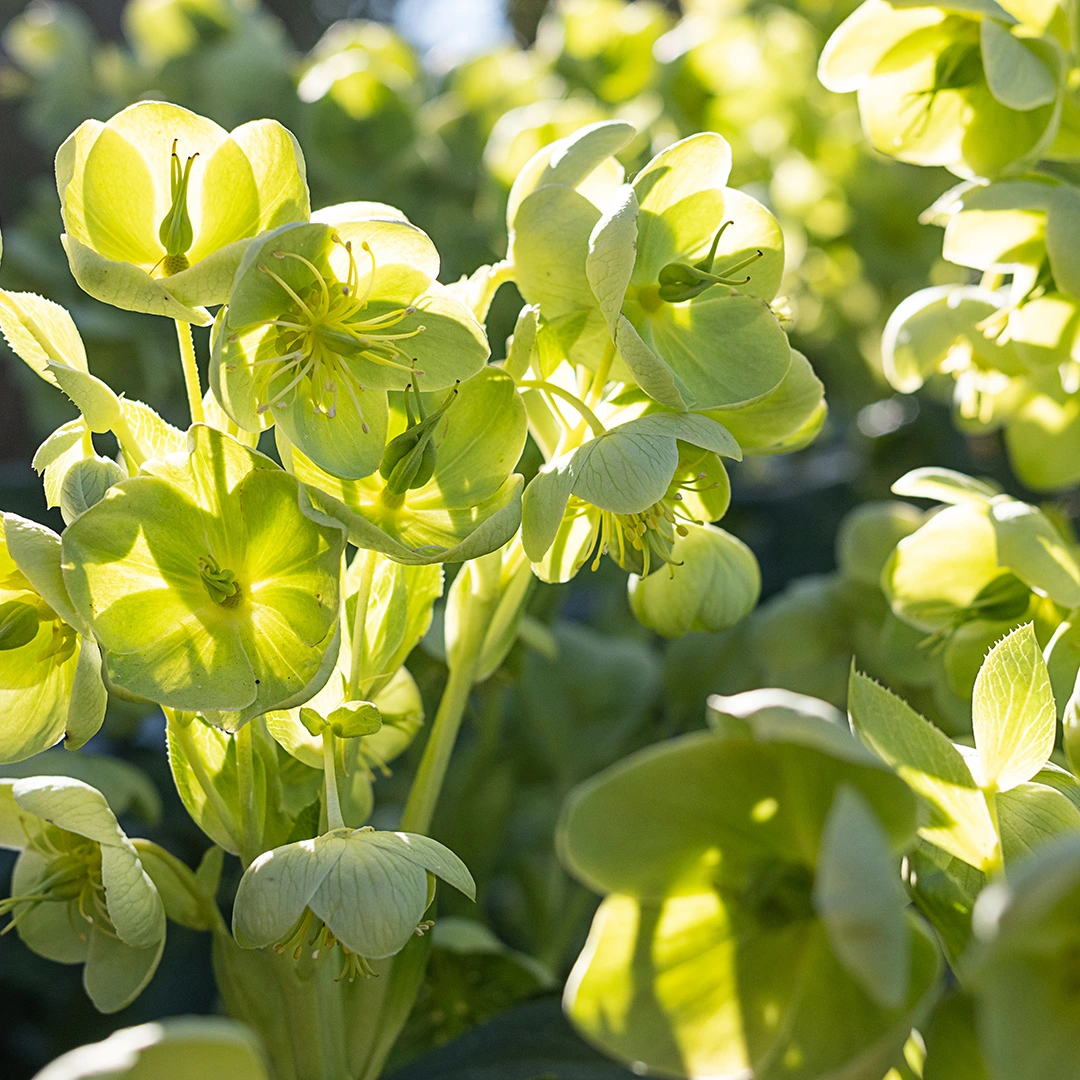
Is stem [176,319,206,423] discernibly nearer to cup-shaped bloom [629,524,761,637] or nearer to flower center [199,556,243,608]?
flower center [199,556,243,608]

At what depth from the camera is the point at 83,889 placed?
338 mm

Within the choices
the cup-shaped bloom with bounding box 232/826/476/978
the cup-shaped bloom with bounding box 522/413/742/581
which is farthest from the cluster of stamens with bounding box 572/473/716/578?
the cup-shaped bloom with bounding box 232/826/476/978

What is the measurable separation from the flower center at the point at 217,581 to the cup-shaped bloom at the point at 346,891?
66 mm

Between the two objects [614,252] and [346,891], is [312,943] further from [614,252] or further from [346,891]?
[614,252]

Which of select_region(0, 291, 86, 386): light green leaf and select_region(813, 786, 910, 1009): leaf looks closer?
select_region(813, 786, 910, 1009): leaf

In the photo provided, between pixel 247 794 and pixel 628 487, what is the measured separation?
13cm

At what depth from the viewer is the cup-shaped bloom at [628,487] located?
0.29 m

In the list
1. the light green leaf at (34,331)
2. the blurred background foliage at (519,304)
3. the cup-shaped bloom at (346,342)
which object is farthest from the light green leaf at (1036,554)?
the light green leaf at (34,331)

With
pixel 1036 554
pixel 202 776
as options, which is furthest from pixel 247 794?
pixel 1036 554

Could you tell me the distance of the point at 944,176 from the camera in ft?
3.01

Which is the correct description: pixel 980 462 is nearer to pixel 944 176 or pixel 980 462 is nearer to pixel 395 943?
pixel 944 176

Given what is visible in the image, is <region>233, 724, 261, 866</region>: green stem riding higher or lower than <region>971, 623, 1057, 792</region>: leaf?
higher

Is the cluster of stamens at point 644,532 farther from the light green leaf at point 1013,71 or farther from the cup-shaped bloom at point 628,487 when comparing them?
the light green leaf at point 1013,71

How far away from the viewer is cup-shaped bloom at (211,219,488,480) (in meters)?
0.30
